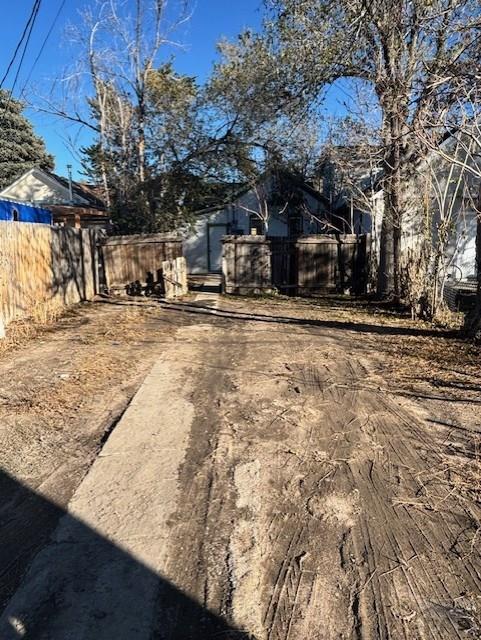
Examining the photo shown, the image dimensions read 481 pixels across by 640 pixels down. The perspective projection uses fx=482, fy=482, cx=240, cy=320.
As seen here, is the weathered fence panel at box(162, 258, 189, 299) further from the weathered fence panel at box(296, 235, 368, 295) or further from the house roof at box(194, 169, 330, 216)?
the house roof at box(194, 169, 330, 216)

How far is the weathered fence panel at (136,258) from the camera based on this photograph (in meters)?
14.0

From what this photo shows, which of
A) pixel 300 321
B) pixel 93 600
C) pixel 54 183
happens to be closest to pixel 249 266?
pixel 300 321

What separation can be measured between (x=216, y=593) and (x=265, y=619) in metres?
0.28

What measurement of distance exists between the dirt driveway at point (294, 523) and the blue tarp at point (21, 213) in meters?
12.0

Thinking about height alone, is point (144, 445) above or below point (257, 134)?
below

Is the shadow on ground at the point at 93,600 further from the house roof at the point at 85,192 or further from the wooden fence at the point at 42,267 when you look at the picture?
the house roof at the point at 85,192

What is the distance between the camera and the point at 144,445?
154 inches

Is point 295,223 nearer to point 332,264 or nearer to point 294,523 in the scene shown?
point 332,264

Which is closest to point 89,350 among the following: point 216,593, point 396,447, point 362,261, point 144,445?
point 144,445

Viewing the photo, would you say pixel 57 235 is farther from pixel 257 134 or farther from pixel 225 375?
pixel 257 134

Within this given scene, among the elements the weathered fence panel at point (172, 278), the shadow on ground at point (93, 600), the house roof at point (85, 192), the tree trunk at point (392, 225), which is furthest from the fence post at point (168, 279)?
the house roof at point (85, 192)

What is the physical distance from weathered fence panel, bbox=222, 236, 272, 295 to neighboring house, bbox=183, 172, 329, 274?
6.46m

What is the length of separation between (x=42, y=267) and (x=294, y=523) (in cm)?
900

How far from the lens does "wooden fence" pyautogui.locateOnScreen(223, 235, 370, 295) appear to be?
45.8ft
